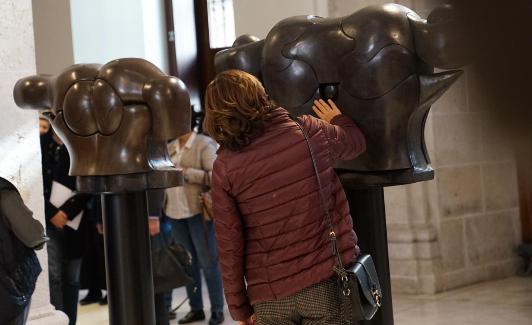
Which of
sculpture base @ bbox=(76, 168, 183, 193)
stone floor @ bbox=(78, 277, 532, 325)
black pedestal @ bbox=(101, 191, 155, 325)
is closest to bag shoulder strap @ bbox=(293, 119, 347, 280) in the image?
sculpture base @ bbox=(76, 168, 183, 193)

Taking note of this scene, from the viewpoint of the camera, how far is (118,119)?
9.37 feet

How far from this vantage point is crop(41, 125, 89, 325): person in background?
5770 millimetres

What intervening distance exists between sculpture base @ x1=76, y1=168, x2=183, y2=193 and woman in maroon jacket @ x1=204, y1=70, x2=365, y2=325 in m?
0.43

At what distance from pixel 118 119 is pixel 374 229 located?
932 mm

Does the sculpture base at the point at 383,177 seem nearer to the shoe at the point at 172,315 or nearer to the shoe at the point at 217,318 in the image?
the shoe at the point at 217,318

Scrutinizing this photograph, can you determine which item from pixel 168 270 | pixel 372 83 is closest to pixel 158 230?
pixel 168 270

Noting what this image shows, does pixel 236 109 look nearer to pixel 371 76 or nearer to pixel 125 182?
pixel 371 76

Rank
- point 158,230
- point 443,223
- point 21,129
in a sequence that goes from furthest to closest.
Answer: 1. point 443,223
2. point 158,230
3. point 21,129

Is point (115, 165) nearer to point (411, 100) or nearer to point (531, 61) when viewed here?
point (411, 100)

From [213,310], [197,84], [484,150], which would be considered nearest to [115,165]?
[484,150]

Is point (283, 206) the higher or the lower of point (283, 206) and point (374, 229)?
the higher

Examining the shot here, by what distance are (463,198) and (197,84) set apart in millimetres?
3733

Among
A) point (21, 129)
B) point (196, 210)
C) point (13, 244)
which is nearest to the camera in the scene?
point (13, 244)

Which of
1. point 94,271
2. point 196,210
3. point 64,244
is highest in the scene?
point 196,210
